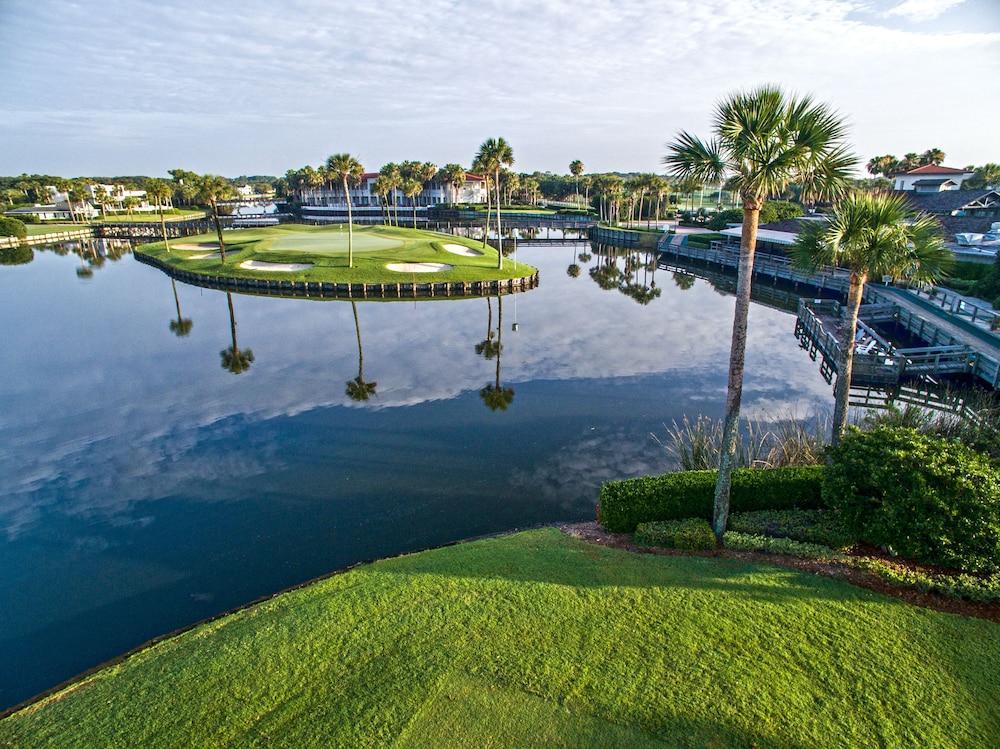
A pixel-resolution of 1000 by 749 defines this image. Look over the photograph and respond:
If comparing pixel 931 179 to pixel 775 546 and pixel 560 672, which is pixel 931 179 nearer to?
pixel 775 546

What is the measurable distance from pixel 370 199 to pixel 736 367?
14605cm

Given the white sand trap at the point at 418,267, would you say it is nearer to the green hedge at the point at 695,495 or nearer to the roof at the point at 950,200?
the green hedge at the point at 695,495

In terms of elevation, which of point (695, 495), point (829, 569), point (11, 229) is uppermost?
point (11, 229)

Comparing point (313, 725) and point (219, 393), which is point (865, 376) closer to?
point (313, 725)

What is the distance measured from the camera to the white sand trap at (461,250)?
217 feet

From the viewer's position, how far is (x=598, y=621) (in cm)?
→ 951

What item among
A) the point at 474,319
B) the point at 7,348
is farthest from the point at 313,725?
the point at 7,348

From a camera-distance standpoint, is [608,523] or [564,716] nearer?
[564,716]

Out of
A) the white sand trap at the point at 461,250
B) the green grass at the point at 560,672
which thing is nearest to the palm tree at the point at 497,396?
the green grass at the point at 560,672

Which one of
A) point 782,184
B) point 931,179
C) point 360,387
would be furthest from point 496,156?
point 931,179

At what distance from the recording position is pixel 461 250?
67.9 metres

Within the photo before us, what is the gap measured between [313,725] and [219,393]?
22.5 m

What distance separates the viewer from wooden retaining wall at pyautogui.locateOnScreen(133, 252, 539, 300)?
51.6 metres

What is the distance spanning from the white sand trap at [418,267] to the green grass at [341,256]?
86 centimetres
